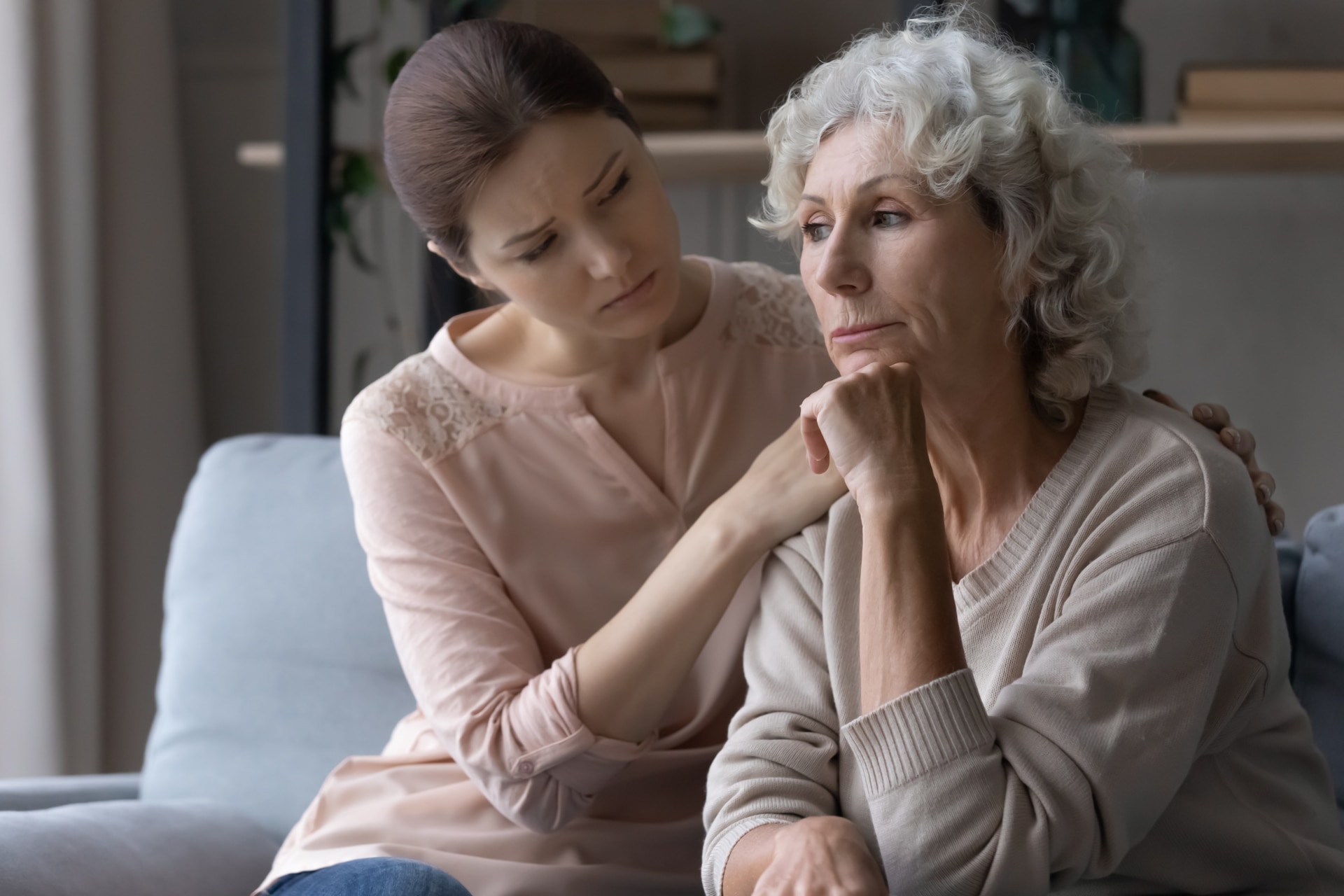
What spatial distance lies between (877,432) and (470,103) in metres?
0.55

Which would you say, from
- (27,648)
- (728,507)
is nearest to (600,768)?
(728,507)

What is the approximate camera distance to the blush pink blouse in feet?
4.44

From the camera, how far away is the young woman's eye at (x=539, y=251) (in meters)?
1.35

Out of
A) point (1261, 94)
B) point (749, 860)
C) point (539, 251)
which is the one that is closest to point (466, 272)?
point (539, 251)

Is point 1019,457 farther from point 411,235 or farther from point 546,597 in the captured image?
point 411,235

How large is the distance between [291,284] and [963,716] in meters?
1.63

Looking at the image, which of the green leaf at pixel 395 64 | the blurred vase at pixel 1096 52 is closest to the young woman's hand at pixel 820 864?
the blurred vase at pixel 1096 52

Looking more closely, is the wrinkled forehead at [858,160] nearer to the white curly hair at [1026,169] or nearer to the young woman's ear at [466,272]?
the white curly hair at [1026,169]

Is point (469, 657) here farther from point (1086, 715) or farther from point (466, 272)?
point (1086, 715)

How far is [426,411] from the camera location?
58.1 inches

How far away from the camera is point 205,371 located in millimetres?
2951

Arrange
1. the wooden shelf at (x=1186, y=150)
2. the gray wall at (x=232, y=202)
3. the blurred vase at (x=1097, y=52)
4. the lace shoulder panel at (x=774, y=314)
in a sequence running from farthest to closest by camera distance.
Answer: the gray wall at (x=232, y=202)
the blurred vase at (x=1097, y=52)
the wooden shelf at (x=1186, y=150)
the lace shoulder panel at (x=774, y=314)

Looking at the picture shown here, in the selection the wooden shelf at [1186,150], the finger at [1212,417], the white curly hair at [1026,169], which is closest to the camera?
the white curly hair at [1026,169]

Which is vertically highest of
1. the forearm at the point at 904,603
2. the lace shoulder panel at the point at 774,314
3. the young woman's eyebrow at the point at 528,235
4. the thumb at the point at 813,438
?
the young woman's eyebrow at the point at 528,235
